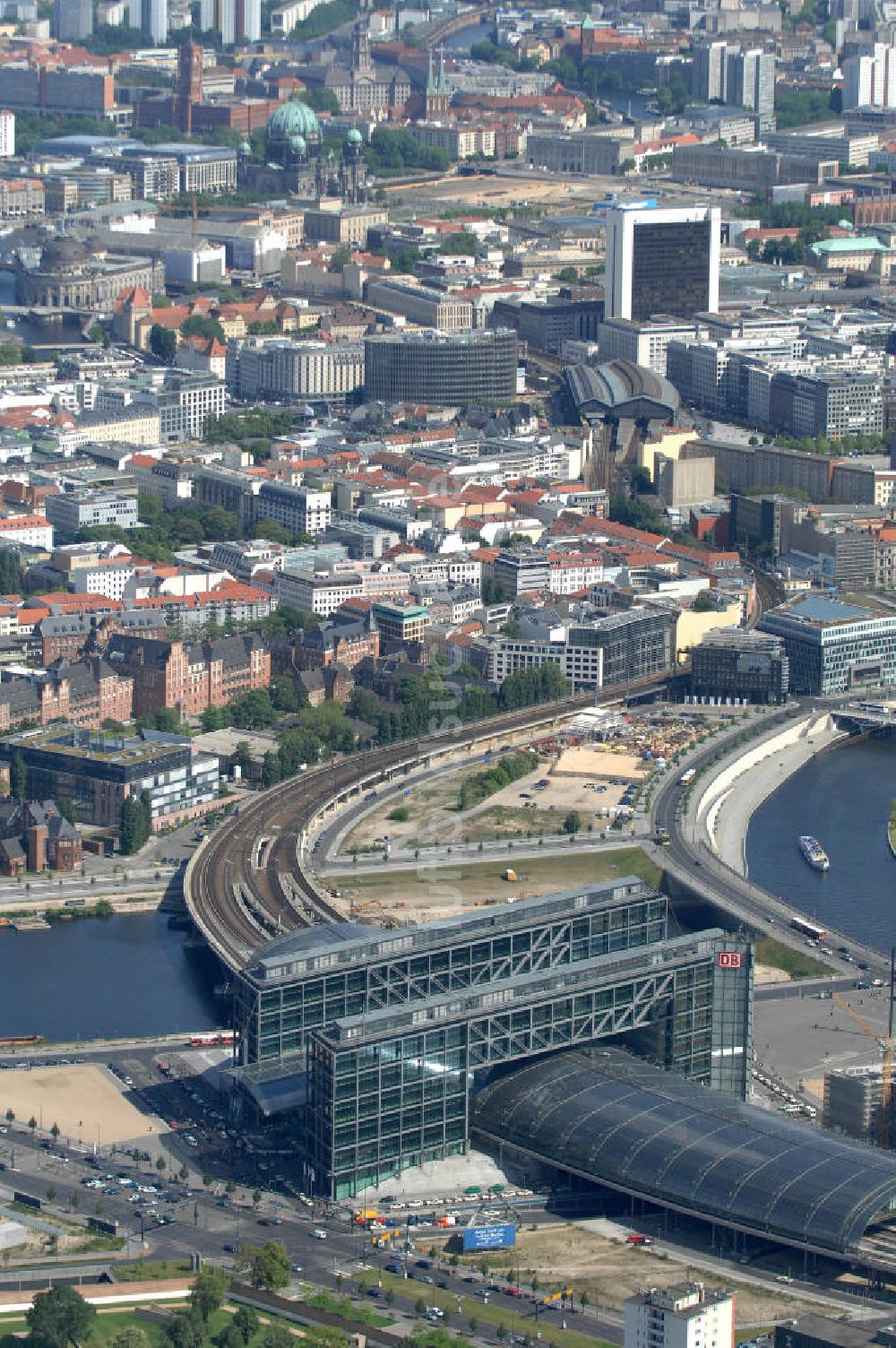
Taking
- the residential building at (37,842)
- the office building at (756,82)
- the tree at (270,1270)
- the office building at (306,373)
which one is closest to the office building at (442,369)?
the office building at (306,373)

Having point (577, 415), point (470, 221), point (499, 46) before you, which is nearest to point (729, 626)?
point (577, 415)

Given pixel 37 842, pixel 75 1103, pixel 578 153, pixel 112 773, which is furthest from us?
pixel 578 153

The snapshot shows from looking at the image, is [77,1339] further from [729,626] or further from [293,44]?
[293,44]

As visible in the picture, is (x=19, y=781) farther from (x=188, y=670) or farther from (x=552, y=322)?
(x=552, y=322)

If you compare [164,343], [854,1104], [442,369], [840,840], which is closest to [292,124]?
[164,343]

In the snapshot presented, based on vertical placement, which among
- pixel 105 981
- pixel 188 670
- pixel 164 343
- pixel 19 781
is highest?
pixel 164 343

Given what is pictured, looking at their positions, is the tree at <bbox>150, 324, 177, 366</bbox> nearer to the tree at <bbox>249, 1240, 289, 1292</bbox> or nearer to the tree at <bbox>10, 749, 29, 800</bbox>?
the tree at <bbox>10, 749, 29, 800</bbox>
